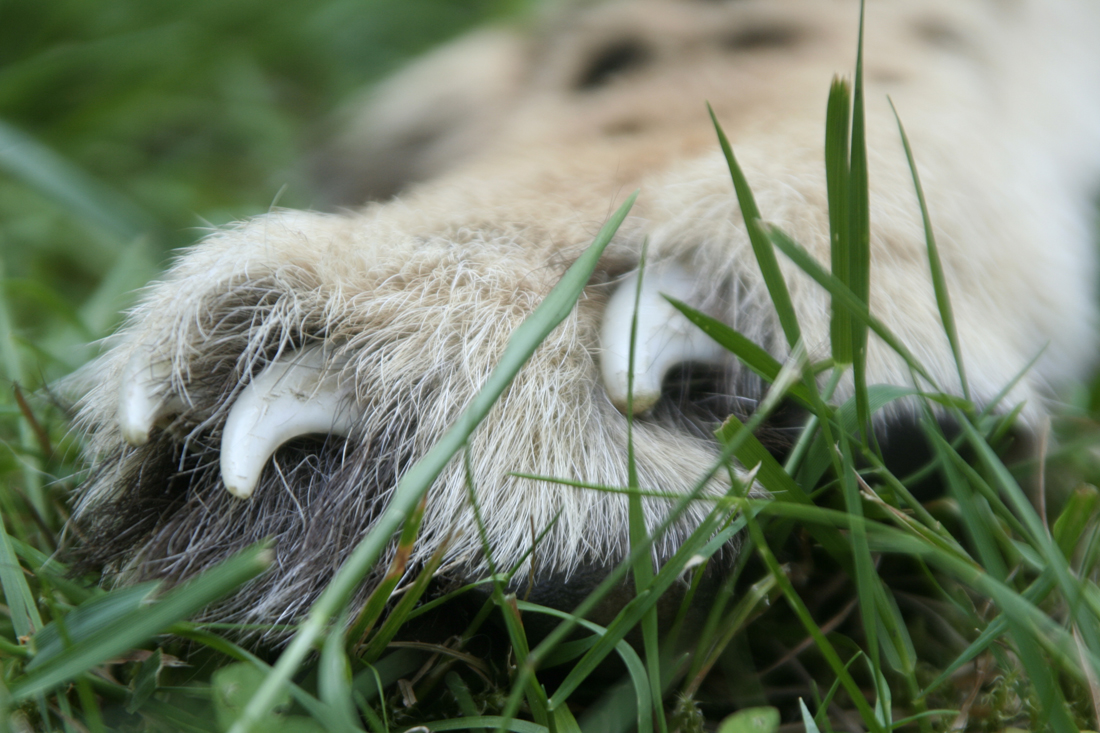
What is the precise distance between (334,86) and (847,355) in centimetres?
174

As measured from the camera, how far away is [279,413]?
683 millimetres

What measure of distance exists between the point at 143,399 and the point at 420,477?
298 millimetres

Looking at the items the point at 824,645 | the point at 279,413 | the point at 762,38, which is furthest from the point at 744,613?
the point at 762,38

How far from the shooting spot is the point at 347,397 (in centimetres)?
71

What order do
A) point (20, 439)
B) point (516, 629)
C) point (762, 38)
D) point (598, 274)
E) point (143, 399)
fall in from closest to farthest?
1. point (516, 629)
2. point (143, 399)
3. point (598, 274)
4. point (20, 439)
5. point (762, 38)

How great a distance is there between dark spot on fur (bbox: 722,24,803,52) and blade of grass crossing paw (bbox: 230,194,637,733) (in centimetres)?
52

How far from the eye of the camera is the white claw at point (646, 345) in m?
0.72

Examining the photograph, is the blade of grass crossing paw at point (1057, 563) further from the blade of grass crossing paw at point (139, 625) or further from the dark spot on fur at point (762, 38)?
the dark spot on fur at point (762, 38)

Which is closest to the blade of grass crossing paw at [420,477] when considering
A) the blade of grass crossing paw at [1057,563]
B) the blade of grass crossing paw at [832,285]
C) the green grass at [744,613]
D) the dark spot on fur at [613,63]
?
the green grass at [744,613]

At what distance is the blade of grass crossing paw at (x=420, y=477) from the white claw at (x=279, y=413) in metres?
0.13

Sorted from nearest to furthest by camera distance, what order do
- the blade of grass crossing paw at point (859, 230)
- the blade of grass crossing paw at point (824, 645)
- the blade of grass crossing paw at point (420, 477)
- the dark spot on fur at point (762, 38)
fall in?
the blade of grass crossing paw at point (420, 477)
the blade of grass crossing paw at point (824, 645)
the blade of grass crossing paw at point (859, 230)
the dark spot on fur at point (762, 38)

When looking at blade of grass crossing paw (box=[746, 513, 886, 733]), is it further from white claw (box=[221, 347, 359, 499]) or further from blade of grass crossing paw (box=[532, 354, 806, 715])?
white claw (box=[221, 347, 359, 499])

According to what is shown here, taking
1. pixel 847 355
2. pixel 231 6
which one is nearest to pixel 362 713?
pixel 847 355

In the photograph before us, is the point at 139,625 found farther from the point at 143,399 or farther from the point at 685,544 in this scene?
the point at 685,544
